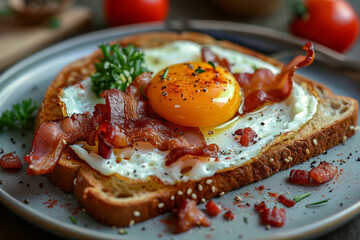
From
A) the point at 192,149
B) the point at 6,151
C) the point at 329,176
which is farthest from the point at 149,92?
the point at 329,176

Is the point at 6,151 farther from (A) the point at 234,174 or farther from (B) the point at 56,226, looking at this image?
(A) the point at 234,174

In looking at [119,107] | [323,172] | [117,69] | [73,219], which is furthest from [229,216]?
[117,69]

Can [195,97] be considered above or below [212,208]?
above

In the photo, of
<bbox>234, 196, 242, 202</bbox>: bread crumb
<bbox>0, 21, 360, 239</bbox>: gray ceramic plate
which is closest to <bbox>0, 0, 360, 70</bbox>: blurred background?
<bbox>0, 21, 360, 239</bbox>: gray ceramic plate

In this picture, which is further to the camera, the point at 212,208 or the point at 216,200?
the point at 216,200

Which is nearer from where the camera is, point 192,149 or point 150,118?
point 192,149

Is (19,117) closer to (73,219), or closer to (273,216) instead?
(73,219)
